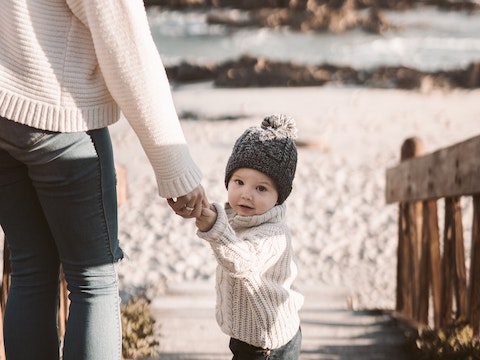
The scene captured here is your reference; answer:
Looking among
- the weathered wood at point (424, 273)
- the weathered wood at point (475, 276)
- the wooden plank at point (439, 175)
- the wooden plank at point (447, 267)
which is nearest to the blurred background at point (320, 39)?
the wooden plank at point (439, 175)

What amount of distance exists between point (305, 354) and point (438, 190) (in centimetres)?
90

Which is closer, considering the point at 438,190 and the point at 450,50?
the point at 438,190

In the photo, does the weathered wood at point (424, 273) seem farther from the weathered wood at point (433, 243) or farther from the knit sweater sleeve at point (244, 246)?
the knit sweater sleeve at point (244, 246)

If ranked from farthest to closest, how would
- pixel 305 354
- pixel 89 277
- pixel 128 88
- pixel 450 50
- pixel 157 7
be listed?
pixel 157 7, pixel 450 50, pixel 305 354, pixel 89 277, pixel 128 88

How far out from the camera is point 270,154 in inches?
87.2

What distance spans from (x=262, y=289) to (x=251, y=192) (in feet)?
0.93

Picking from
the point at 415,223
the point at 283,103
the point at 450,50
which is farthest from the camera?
the point at 450,50

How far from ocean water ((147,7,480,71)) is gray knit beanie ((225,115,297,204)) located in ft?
98.7

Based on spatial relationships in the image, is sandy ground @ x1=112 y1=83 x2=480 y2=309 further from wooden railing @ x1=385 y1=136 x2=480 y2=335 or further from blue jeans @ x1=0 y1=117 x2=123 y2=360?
blue jeans @ x1=0 y1=117 x2=123 y2=360

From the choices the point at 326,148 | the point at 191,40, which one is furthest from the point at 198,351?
the point at 191,40

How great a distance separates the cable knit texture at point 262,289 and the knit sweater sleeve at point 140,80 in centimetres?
39

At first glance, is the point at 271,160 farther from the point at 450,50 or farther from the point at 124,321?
the point at 450,50

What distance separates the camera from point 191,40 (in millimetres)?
39688

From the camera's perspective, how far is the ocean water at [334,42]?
1344 inches
